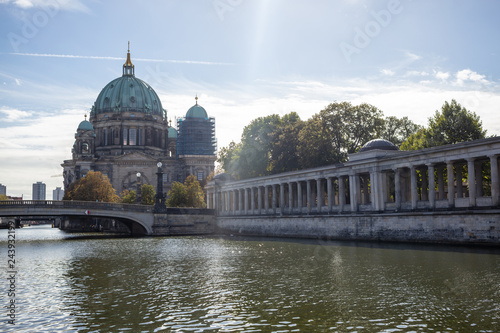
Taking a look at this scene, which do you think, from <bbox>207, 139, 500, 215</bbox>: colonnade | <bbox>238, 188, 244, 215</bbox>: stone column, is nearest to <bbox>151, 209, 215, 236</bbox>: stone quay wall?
<bbox>207, 139, 500, 215</bbox>: colonnade

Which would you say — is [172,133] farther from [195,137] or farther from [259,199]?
[259,199]

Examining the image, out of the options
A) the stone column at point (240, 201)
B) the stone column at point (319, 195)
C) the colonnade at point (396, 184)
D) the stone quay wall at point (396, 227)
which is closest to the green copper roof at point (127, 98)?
the stone column at point (240, 201)

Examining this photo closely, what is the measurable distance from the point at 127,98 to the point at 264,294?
124263 mm

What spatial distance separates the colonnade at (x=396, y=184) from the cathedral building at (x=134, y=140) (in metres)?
56.8

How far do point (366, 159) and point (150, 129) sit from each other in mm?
93306

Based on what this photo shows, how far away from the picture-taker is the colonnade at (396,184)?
4484cm

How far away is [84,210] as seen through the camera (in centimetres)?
7088

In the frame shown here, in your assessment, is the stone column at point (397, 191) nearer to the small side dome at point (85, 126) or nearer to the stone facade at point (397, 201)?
the stone facade at point (397, 201)

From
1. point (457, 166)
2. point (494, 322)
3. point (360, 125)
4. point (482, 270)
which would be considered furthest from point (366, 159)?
point (494, 322)

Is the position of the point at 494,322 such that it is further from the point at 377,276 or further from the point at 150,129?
the point at 150,129

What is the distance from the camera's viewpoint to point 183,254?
41531 mm

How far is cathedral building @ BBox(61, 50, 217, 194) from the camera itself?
131500 millimetres

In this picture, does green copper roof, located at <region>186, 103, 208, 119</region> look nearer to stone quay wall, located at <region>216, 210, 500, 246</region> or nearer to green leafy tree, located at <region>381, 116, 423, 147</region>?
green leafy tree, located at <region>381, 116, 423, 147</region>

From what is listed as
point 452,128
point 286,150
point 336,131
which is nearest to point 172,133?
point 286,150
